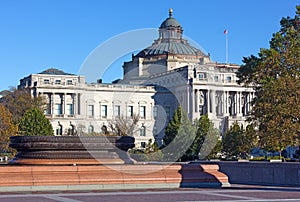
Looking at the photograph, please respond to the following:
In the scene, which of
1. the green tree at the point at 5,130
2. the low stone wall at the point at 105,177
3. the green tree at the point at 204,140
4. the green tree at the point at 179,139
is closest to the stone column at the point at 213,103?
the green tree at the point at 204,140

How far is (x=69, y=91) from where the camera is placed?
14200 centimetres

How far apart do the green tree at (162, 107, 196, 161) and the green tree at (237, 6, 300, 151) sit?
2814 cm

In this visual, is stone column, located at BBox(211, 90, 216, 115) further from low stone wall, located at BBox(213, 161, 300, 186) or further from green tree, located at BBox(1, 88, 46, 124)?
low stone wall, located at BBox(213, 161, 300, 186)

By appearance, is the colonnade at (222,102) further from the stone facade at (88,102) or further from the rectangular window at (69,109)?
the rectangular window at (69,109)

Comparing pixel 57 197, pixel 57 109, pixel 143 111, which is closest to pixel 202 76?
pixel 143 111

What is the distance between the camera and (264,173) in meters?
34.4

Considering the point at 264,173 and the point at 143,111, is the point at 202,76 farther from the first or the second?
the point at 264,173

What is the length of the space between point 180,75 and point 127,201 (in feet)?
398

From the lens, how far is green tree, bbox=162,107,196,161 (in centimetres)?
7675

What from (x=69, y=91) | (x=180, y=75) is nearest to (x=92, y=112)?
(x=69, y=91)

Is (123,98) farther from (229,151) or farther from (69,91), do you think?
(229,151)

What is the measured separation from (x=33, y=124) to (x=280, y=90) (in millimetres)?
61161

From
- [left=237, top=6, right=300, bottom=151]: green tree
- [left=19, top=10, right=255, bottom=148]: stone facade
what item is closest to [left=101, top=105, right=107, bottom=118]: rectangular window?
[left=19, top=10, right=255, bottom=148]: stone facade

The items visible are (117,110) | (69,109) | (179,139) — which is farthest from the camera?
(117,110)
